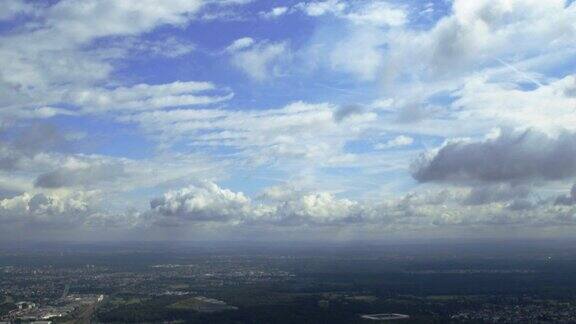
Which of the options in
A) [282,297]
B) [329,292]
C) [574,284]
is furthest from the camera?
[574,284]

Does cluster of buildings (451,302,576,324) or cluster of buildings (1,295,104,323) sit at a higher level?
cluster of buildings (1,295,104,323)

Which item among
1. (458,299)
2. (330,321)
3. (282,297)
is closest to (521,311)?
(458,299)

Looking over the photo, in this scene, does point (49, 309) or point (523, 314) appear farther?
point (49, 309)

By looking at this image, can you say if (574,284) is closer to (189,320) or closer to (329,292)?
(329,292)

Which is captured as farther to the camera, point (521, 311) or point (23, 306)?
point (23, 306)

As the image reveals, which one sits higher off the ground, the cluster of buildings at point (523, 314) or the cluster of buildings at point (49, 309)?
the cluster of buildings at point (49, 309)

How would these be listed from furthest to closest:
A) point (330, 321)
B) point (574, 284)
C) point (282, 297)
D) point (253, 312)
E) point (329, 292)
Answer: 1. point (574, 284)
2. point (329, 292)
3. point (282, 297)
4. point (253, 312)
5. point (330, 321)

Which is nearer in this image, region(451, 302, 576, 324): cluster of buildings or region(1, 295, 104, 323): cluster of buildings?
region(451, 302, 576, 324): cluster of buildings

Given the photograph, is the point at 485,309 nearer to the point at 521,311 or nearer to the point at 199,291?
the point at 521,311

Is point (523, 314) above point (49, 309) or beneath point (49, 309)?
beneath

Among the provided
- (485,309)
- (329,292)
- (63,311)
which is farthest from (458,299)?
(63,311)

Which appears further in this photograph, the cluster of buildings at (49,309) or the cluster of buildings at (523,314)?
the cluster of buildings at (49,309)
